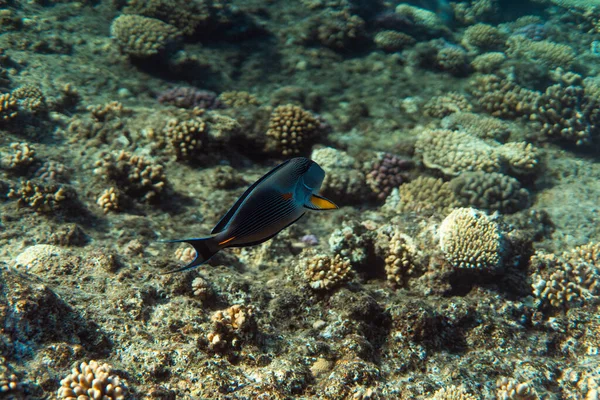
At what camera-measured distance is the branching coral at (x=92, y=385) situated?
7.68 ft

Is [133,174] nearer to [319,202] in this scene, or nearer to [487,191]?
[319,202]

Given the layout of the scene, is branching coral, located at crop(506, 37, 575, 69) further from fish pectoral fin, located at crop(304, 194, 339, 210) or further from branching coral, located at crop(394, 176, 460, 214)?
fish pectoral fin, located at crop(304, 194, 339, 210)

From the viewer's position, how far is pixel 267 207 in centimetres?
184

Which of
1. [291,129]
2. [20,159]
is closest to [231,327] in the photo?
[20,159]

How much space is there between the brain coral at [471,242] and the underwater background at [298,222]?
3 centimetres

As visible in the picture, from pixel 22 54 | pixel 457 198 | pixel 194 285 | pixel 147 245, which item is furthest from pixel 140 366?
pixel 22 54

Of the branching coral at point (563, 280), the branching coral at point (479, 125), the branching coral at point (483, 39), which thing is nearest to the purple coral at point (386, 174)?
the branching coral at point (479, 125)

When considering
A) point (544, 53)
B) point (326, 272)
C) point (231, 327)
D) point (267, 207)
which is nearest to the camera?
point (267, 207)

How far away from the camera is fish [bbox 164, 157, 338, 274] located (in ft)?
5.80

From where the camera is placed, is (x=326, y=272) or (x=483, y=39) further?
(x=483, y=39)

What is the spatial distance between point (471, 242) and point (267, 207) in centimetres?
374

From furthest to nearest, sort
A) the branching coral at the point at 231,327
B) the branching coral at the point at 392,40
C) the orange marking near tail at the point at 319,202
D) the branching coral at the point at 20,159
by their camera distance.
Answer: the branching coral at the point at 392,40 → the branching coral at the point at 20,159 → the branching coral at the point at 231,327 → the orange marking near tail at the point at 319,202

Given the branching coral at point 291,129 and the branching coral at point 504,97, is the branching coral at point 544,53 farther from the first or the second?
the branching coral at point 291,129

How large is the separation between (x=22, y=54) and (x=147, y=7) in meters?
4.01
